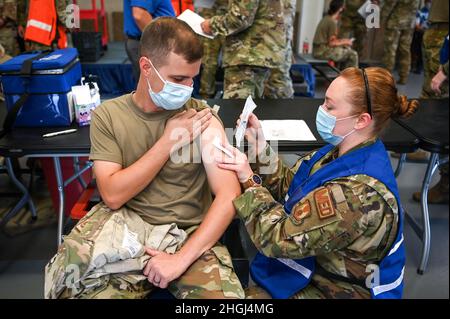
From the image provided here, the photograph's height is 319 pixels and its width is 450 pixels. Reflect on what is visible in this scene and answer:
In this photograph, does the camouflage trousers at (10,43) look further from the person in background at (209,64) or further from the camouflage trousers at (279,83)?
the camouflage trousers at (279,83)

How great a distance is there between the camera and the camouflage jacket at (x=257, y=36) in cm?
256

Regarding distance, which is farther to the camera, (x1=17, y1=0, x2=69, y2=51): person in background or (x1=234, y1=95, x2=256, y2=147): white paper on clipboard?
(x1=17, y1=0, x2=69, y2=51): person in background

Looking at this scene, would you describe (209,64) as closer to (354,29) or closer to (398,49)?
(354,29)

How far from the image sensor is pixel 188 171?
138 cm

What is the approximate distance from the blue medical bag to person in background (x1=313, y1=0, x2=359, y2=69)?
348cm

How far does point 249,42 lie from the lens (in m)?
2.65

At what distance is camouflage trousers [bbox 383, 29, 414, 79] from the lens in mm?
5198

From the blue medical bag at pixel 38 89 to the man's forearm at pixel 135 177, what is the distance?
0.85 metres

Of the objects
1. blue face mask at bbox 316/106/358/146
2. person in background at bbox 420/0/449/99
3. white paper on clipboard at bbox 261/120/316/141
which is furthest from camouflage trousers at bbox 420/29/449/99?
blue face mask at bbox 316/106/358/146

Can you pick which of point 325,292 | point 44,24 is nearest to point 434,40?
point 325,292

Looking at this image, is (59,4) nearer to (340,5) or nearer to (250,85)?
(250,85)

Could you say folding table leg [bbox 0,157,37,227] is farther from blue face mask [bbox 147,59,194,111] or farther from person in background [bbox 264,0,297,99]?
person in background [bbox 264,0,297,99]

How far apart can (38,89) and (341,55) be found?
373 cm
